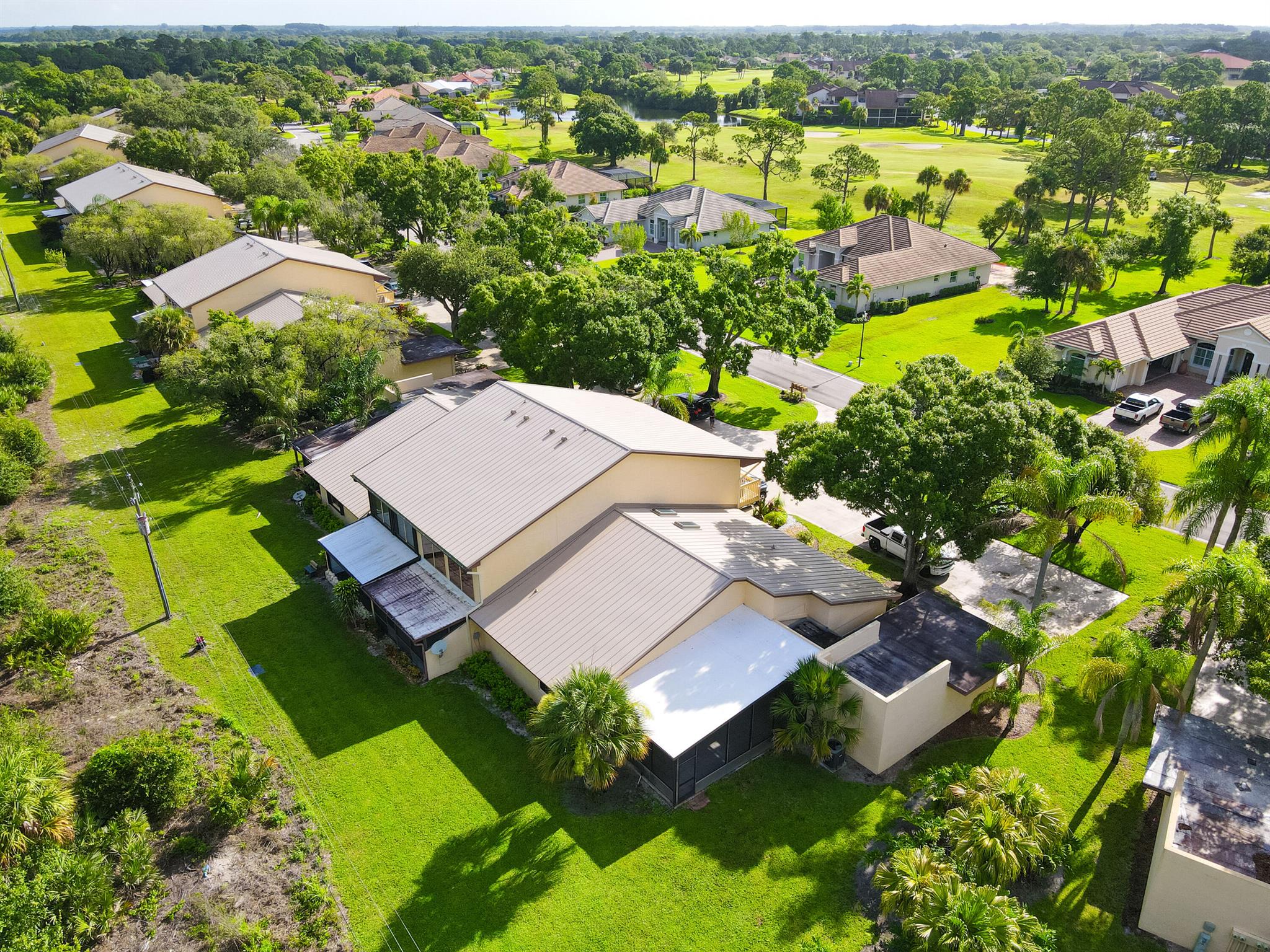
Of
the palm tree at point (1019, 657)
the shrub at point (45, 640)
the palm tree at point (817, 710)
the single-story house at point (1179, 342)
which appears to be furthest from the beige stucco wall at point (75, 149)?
the palm tree at point (1019, 657)

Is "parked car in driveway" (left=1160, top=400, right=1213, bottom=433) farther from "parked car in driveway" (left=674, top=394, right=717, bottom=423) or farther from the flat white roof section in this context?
the flat white roof section

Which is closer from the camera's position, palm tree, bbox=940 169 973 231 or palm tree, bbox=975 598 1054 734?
palm tree, bbox=975 598 1054 734

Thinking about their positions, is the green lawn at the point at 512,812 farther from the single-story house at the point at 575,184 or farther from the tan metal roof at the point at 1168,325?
the single-story house at the point at 575,184

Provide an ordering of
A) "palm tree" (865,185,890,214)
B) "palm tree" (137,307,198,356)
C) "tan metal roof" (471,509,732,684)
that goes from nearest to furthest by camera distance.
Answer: "tan metal roof" (471,509,732,684) < "palm tree" (137,307,198,356) < "palm tree" (865,185,890,214)

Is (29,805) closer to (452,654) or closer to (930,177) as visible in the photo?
(452,654)

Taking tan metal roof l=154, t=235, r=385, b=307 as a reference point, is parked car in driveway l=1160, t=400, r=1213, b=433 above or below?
below

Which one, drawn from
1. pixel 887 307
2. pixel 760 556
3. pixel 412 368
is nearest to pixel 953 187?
pixel 887 307

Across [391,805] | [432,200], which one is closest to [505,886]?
[391,805]

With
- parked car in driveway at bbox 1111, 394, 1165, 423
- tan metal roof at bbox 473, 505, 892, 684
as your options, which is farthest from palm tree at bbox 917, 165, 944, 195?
tan metal roof at bbox 473, 505, 892, 684
